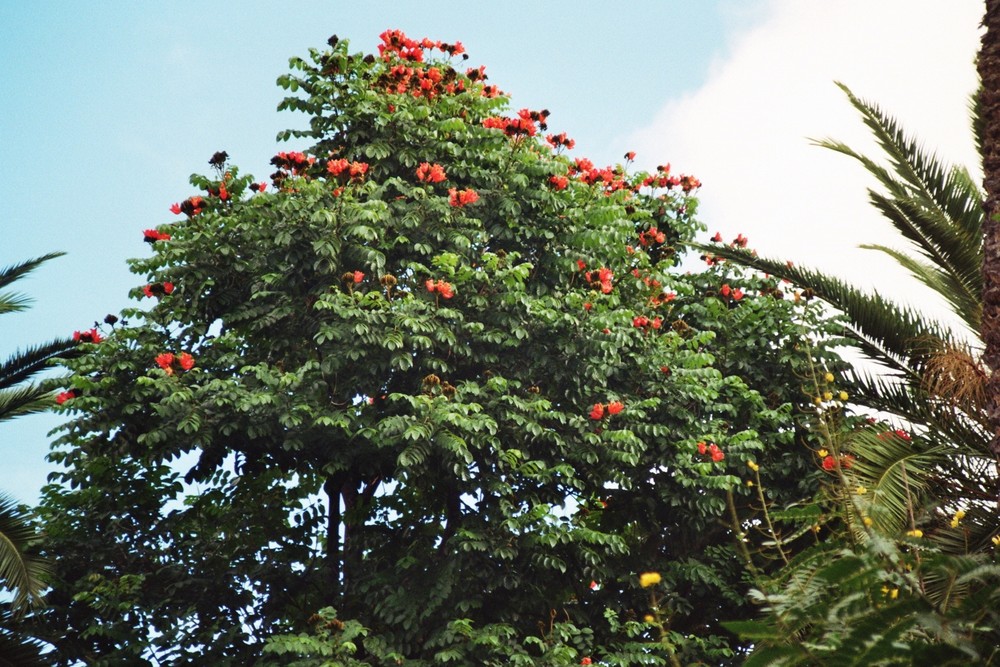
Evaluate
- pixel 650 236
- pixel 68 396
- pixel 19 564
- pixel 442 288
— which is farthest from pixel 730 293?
pixel 19 564

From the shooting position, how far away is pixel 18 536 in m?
11.5

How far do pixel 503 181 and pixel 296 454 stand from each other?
3.59m

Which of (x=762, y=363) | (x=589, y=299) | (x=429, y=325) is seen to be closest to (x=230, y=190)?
(x=429, y=325)

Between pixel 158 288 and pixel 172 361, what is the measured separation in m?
0.82

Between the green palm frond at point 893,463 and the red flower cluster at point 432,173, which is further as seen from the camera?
the red flower cluster at point 432,173

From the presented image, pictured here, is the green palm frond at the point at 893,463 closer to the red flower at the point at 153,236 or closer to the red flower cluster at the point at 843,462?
the red flower cluster at the point at 843,462

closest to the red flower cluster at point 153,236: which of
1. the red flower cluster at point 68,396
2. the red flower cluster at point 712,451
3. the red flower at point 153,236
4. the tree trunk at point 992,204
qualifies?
the red flower at point 153,236

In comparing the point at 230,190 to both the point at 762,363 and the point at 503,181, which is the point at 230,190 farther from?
the point at 762,363

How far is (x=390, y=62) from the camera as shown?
39.8 ft

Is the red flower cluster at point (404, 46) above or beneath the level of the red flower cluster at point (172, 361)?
above

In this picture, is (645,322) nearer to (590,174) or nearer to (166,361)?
(590,174)

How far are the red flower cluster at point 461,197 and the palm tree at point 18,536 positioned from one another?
461 centimetres

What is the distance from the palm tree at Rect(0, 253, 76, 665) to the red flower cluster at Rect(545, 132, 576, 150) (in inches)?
230

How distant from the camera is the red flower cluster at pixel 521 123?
1123 centimetres
